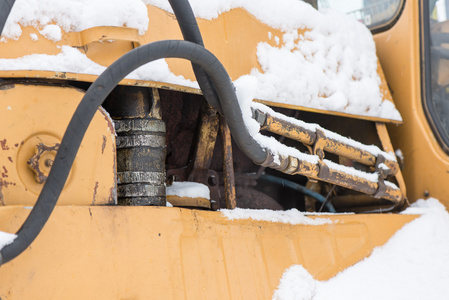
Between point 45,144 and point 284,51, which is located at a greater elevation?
point 284,51

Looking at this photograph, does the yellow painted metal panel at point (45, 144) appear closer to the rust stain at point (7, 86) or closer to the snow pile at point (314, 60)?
the rust stain at point (7, 86)

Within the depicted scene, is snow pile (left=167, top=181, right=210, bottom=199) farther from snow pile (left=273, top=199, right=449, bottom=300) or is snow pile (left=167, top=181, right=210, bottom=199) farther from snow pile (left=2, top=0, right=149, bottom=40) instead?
snow pile (left=2, top=0, right=149, bottom=40)

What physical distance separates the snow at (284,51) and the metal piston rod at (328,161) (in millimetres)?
118

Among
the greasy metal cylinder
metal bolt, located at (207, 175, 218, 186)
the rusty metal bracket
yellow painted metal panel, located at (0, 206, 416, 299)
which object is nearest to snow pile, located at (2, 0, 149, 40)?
the greasy metal cylinder

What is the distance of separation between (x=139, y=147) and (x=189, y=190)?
34 centimetres

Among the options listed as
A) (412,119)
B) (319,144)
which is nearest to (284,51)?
(319,144)

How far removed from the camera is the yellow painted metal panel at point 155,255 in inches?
47.8

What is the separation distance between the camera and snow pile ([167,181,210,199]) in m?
1.79

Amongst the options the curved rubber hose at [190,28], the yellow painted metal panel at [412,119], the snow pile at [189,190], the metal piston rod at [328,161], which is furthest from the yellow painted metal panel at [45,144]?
the yellow painted metal panel at [412,119]

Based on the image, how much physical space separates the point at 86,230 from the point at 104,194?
11 centimetres

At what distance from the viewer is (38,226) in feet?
3.66

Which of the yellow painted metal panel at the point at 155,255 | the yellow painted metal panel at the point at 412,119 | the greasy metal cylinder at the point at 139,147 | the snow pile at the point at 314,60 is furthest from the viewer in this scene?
the yellow painted metal panel at the point at 412,119

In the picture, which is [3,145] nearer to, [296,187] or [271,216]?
[271,216]

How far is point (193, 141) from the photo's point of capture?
195 cm
